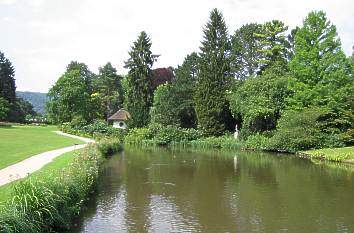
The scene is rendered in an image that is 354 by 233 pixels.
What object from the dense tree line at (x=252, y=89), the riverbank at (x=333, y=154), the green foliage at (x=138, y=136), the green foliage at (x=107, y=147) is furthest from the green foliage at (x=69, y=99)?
the riverbank at (x=333, y=154)

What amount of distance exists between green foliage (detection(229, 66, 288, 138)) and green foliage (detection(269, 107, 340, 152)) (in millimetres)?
5691

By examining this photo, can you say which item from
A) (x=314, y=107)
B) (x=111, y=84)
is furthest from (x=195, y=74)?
(x=111, y=84)

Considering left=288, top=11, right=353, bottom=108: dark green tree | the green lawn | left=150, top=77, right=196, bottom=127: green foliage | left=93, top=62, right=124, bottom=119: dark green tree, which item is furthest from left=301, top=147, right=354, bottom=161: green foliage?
left=93, top=62, right=124, bottom=119: dark green tree

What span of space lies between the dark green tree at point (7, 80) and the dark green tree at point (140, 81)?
3051 centimetres

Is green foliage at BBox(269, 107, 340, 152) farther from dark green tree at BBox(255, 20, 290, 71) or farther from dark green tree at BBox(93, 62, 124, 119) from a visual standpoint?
dark green tree at BBox(93, 62, 124, 119)

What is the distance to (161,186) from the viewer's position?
70.0 feet

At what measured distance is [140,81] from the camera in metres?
63.3

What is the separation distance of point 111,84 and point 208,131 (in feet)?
155

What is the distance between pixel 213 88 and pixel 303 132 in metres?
17.3

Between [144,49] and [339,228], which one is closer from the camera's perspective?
[339,228]

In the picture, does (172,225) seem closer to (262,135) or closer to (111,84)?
(262,135)

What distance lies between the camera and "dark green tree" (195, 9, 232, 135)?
55.0m

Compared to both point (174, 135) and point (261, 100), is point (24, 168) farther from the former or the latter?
point (174, 135)

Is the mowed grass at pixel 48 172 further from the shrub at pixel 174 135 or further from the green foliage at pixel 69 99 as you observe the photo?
the green foliage at pixel 69 99
